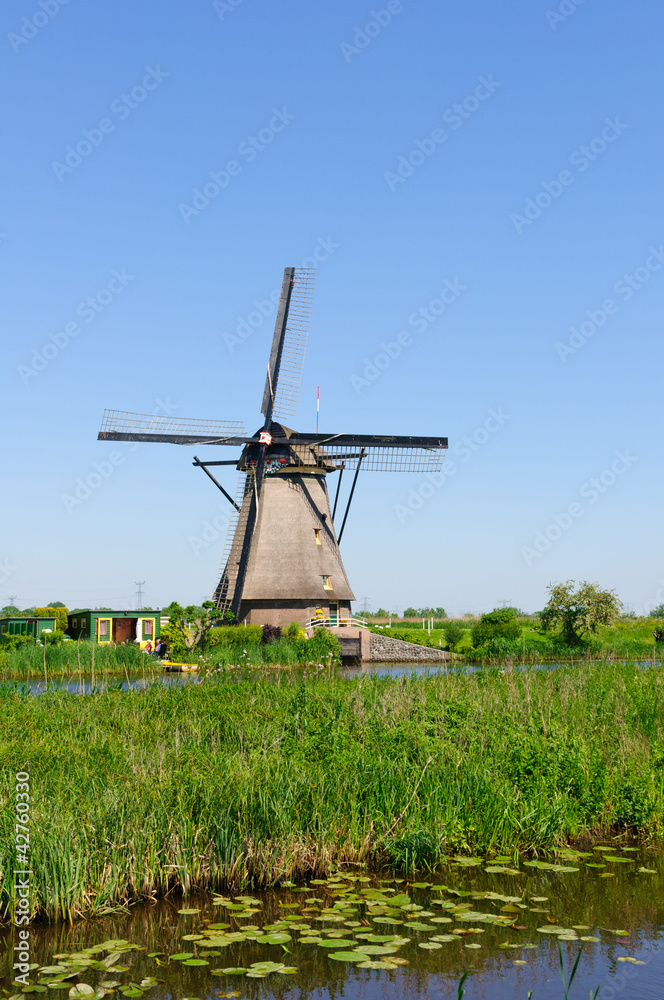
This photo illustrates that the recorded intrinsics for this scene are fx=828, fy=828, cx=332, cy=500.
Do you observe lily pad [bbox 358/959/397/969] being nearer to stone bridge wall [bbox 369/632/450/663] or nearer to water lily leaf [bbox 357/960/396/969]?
water lily leaf [bbox 357/960/396/969]

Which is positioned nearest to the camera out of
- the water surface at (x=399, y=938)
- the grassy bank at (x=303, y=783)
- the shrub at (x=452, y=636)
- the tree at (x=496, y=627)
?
the water surface at (x=399, y=938)

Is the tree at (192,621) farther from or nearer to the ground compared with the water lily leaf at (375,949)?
farther from the ground

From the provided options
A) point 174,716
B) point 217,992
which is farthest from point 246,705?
point 217,992

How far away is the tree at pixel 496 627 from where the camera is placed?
3659cm

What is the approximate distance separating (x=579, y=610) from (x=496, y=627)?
4.69 metres

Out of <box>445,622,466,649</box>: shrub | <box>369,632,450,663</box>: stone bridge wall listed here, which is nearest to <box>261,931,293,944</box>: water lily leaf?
<box>369,632,450,663</box>: stone bridge wall

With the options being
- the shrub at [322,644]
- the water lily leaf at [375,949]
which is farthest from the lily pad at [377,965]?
the shrub at [322,644]

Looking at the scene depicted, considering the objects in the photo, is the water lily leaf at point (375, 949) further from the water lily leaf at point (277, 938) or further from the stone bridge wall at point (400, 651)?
the stone bridge wall at point (400, 651)

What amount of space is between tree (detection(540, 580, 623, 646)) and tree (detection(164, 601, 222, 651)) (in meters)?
16.0

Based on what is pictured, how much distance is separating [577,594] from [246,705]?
30.8m

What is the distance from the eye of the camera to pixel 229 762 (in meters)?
7.34

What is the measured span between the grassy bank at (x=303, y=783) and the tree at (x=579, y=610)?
93.4 feet

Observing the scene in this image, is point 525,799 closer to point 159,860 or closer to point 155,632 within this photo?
point 159,860

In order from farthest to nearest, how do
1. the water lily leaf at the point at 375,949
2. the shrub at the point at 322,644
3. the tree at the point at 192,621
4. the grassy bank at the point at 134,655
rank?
the tree at the point at 192,621 < the shrub at the point at 322,644 < the grassy bank at the point at 134,655 < the water lily leaf at the point at 375,949
